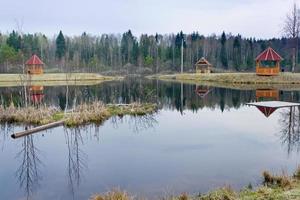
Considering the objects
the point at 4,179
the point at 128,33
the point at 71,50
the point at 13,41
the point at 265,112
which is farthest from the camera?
the point at 128,33

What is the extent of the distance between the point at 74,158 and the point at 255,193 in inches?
216

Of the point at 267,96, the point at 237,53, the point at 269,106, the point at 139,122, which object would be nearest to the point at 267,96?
the point at 267,96

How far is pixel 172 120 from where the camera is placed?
15.9 metres

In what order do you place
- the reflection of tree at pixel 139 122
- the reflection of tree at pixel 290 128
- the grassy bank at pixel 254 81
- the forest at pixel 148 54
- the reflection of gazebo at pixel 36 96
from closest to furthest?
1. the reflection of tree at pixel 290 128
2. the reflection of tree at pixel 139 122
3. the reflection of gazebo at pixel 36 96
4. the grassy bank at pixel 254 81
5. the forest at pixel 148 54

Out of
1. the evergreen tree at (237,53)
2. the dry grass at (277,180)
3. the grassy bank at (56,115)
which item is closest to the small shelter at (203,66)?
the evergreen tree at (237,53)

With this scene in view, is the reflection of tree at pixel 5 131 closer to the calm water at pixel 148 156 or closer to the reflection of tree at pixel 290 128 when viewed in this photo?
the calm water at pixel 148 156

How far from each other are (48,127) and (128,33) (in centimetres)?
6768

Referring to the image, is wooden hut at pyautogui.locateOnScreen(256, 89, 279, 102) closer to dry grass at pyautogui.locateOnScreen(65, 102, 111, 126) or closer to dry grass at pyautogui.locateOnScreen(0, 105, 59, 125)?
dry grass at pyautogui.locateOnScreen(65, 102, 111, 126)

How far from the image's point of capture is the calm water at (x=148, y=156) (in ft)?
24.7

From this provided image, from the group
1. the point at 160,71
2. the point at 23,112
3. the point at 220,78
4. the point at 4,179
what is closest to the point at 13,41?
the point at 160,71

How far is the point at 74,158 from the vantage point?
9797 millimetres

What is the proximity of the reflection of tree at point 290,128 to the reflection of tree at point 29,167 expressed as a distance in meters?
7.25

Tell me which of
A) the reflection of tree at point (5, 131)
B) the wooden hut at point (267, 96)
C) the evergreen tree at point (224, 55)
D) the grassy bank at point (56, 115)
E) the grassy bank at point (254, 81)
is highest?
the evergreen tree at point (224, 55)

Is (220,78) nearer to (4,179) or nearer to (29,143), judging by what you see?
(29,143)
